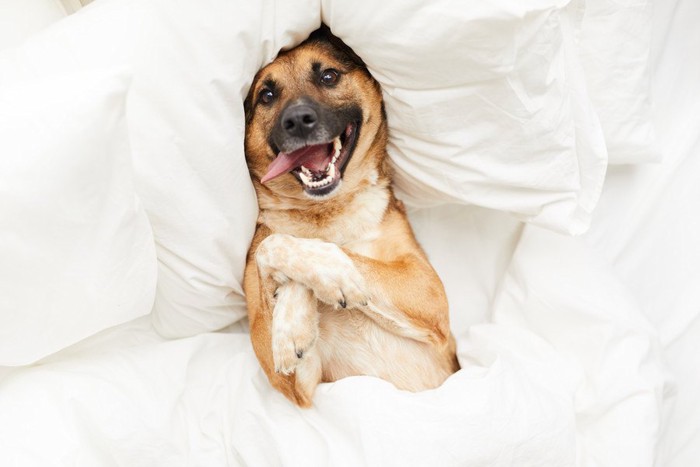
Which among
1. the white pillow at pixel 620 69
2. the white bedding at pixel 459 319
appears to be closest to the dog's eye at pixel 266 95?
the white bedding at pixel 459 319

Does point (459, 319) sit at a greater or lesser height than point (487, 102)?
lesser

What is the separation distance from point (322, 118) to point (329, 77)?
0.20 meters

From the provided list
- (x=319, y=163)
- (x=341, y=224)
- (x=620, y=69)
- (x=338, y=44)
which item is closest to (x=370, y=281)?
(x=341, y=224)

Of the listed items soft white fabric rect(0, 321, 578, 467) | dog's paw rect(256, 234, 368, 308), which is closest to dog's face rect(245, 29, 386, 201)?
dog's paw rect(256, 234, 368, 308)

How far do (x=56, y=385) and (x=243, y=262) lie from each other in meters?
0.57

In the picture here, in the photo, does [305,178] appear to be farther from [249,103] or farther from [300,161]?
[249,103]

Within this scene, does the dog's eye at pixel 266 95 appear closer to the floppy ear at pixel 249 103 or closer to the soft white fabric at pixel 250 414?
the floppy ear at pixel 249 103

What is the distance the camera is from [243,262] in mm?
1722

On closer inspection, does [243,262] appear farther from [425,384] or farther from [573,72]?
[573,72]

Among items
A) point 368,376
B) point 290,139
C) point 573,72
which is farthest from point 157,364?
point 573,72

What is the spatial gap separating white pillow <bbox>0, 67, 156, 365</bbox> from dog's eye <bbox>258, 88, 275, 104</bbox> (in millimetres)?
537

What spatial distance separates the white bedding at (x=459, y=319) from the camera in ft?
4.74

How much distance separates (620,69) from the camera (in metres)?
1.79

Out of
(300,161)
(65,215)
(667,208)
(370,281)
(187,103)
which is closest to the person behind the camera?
(65,215)
